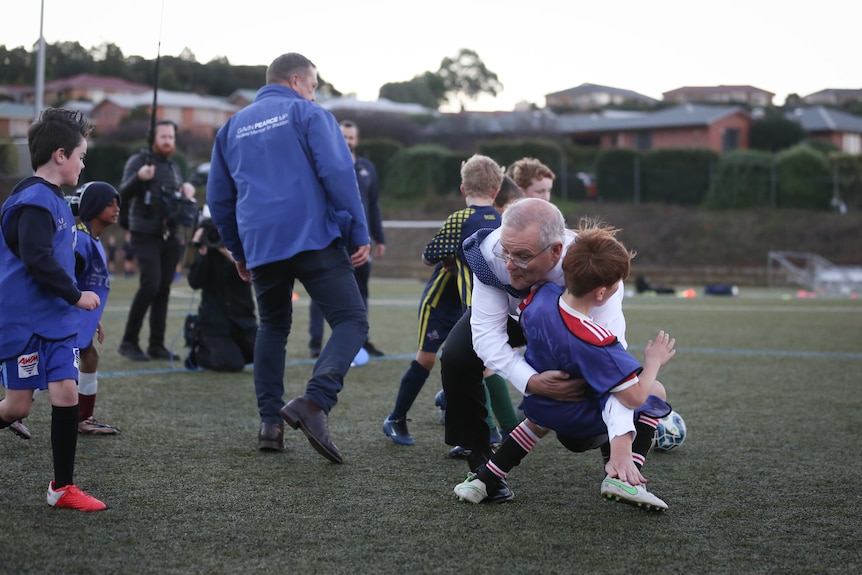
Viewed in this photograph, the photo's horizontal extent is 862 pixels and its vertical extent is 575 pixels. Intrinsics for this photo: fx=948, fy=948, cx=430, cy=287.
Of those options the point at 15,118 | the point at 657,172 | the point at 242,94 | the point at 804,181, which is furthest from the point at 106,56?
the point at 242,94

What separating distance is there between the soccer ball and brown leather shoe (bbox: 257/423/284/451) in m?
Answer: 1.72

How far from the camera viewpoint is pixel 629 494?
10.7ft

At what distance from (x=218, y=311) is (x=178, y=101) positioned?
180 feet

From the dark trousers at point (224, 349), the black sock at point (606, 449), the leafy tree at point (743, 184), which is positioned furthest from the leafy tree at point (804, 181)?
the black sock at point (606, 449)

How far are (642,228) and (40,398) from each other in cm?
3094

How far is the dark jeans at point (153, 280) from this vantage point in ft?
24.3

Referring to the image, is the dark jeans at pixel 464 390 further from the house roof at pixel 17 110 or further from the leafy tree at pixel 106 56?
the leafy tree at pixel 106 56

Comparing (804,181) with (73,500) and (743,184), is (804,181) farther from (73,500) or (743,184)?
(73,500)

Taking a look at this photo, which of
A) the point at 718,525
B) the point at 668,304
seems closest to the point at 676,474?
the point at 718,525

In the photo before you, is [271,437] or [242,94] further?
[242,94]

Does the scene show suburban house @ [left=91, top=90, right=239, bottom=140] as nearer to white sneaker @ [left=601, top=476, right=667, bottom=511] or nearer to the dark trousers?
the dark trousers

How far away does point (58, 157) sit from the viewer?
3.52 m

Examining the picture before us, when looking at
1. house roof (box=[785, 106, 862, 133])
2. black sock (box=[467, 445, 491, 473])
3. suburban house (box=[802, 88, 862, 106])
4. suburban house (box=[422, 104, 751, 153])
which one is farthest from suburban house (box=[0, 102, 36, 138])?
suburban house (box=[802, 88, 862, 106])

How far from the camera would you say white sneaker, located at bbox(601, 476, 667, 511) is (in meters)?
3.27
